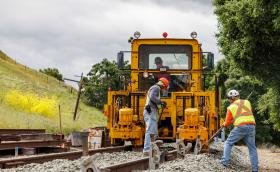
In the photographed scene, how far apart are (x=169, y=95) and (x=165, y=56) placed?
3.89ft

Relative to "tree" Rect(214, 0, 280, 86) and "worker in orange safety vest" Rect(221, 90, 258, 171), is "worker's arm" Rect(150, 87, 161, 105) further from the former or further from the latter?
"tree" Rect(214, 0, 280, 86)

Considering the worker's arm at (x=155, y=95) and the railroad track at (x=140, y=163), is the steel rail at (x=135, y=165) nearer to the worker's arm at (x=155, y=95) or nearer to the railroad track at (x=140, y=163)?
the railroad track at (x=140, y=163)

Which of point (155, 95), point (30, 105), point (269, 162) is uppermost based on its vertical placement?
point (30, 105)

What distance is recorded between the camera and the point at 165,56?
15211 mm

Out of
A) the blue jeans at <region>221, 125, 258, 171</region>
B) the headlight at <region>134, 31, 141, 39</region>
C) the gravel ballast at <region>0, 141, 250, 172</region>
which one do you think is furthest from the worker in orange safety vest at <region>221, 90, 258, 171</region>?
the headlight at <region>134, 31, 141, 39</region>

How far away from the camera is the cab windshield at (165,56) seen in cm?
1516

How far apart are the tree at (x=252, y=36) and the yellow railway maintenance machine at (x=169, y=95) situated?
2530mm

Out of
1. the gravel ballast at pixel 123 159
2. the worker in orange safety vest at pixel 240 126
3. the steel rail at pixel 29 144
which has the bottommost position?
the gravel ballast at pixel 123 159

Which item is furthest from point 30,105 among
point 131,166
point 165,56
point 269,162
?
point 131,166

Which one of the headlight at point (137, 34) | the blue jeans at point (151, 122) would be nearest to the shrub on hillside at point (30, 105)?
the headlight at point (137, 34)

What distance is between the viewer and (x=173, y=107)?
44.9 feet

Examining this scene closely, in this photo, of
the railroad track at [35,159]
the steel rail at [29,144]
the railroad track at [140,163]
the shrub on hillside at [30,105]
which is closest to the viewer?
the railroad track at [140,163]

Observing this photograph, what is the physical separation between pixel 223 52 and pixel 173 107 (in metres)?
6.45

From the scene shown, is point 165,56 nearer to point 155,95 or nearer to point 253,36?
Answer: point 155,95
